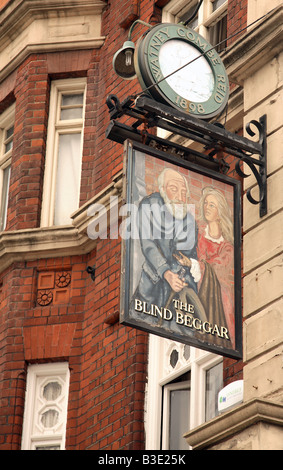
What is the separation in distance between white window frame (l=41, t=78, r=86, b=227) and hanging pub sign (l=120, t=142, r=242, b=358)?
17.5 ft

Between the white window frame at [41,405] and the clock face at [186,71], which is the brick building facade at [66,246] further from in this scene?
the clock face at [186,71]

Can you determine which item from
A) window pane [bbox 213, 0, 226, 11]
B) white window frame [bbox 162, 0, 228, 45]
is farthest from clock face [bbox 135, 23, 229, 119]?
window pane [bbox 213, 0, 226, 11]

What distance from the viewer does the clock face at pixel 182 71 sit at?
10.9 m

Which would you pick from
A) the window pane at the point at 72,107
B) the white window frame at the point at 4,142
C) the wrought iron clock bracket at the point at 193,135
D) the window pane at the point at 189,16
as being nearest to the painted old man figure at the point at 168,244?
the wrought iron clock bracket at the point at 193,135

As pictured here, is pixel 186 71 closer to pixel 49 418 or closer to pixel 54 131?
pixel 49 418

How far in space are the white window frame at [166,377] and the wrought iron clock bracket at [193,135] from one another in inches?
92.0

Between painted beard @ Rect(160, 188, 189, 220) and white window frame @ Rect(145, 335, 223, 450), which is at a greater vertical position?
painted beard @ Rect(160, 188, 189, 220)

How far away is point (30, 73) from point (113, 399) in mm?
5286

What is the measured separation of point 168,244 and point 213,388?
2764 millimetres

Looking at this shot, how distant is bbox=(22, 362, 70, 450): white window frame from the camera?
14.5m

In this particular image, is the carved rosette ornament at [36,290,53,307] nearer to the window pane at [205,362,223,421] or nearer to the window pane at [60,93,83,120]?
the window pane at [60,93,83,120]

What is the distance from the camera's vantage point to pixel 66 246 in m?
15.2

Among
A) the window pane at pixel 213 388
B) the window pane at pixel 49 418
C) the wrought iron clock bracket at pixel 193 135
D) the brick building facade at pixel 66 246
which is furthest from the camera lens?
the window pane at pixel 49 418

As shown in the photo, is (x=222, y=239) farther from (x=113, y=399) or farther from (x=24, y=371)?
(x=24, y=371)
